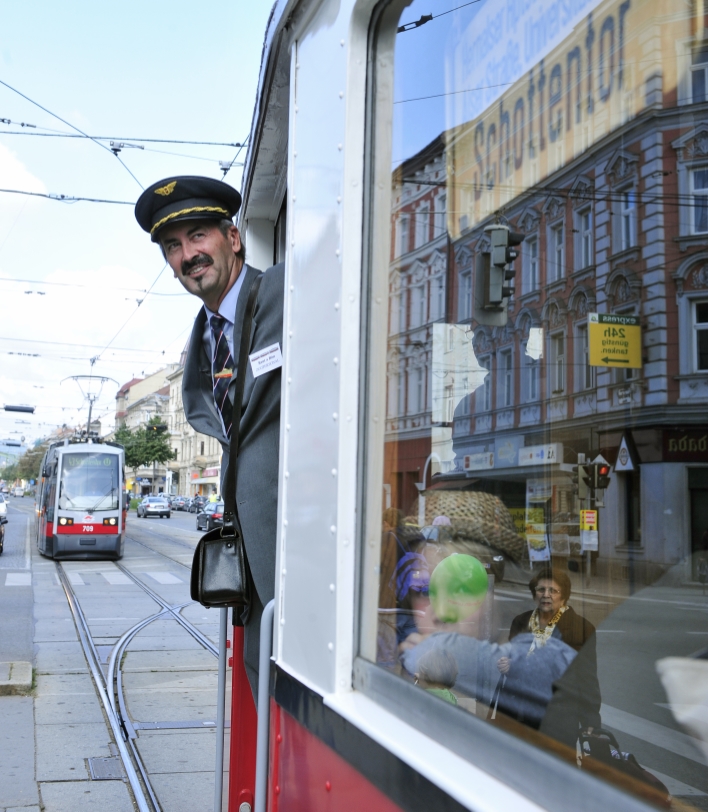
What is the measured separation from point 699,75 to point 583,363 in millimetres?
544

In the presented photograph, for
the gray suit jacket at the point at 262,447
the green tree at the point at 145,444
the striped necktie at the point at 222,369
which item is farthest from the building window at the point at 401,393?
the green tree at the point at 145,444

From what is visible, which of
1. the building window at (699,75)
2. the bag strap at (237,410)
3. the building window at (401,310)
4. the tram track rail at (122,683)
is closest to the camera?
the building window at (699,75)

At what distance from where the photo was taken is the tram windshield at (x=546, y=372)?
1218mm

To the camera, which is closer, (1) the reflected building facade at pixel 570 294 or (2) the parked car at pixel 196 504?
(1) the reflected building facade at pixel 570 294

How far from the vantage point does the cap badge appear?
2.24m

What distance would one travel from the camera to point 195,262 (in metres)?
2.27

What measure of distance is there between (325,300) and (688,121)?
600 millimetres

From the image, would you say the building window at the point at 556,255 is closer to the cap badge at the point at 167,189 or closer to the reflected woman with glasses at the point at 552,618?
the reflected woman with glasses at the point at 552,618

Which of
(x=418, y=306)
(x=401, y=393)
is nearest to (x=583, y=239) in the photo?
(x=418, y=306)

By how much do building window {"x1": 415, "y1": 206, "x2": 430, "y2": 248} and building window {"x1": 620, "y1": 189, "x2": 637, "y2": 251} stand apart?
1.05 feet

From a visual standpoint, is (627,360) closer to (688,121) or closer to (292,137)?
(688,121)

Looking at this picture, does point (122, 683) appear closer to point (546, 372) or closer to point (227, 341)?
point (227, 341)

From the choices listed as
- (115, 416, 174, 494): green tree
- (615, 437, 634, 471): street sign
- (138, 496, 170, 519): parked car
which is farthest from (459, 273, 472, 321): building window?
(115, 416, 174, 494): green tree

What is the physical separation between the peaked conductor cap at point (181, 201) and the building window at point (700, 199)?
1356 mm
